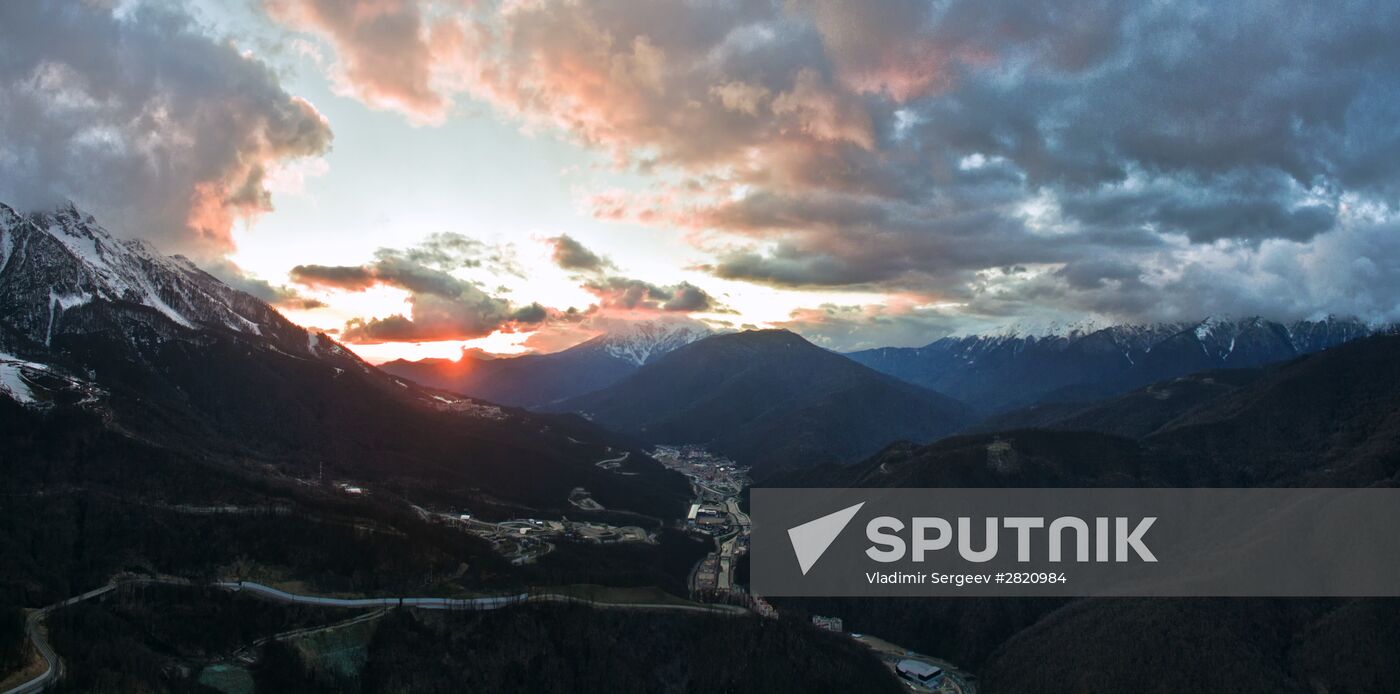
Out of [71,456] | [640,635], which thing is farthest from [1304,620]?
[71,456]

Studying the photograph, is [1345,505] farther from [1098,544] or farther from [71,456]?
[71,456]

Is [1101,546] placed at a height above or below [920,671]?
above

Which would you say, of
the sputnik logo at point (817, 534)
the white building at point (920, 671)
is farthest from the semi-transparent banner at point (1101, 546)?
the white building at point (920, 671)

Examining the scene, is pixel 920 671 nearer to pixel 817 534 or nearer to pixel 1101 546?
pixel 817 534

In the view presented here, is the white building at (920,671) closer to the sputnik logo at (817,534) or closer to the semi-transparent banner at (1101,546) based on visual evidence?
the semi-transparent banner at (1101,546)

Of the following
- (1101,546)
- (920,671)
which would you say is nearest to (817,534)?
(920,671)

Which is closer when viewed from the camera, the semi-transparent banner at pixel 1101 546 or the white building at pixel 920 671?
the semi-transparent banner at pixel 1101 546
